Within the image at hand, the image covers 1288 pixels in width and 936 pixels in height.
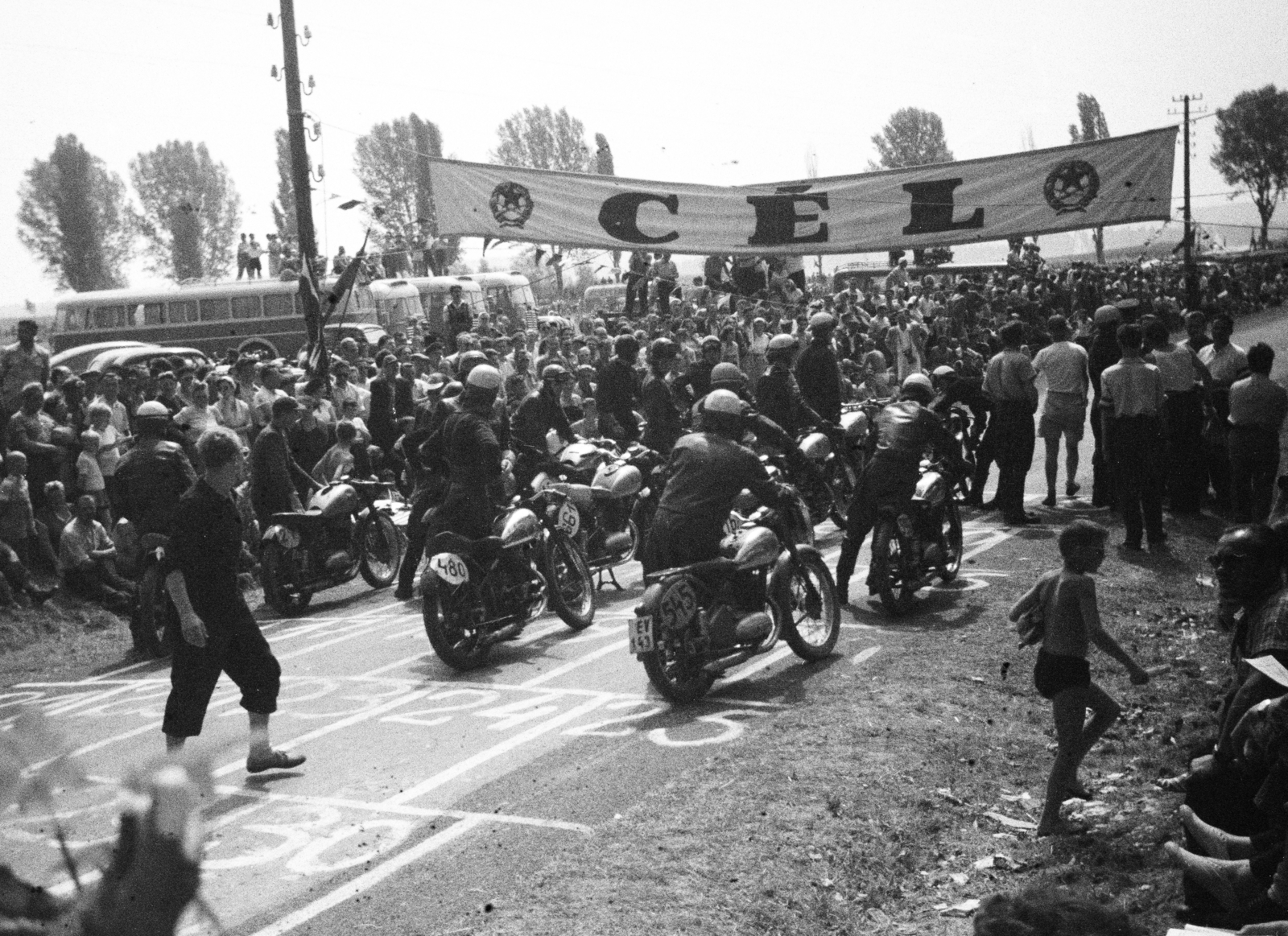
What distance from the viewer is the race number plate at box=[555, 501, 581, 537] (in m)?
11.8

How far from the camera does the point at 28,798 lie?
70.4 inches

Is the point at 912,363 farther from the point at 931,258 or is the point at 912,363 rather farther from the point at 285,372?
the point at 931,258

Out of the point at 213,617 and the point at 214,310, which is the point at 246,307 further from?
the point at 213,617

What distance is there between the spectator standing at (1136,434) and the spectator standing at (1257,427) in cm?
68

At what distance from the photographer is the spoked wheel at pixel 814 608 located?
382 inches

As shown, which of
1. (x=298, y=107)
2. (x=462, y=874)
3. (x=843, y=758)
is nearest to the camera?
(x=462, y=874)

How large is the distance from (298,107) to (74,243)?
78.9 m

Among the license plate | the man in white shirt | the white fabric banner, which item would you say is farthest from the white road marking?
the white fabric banner

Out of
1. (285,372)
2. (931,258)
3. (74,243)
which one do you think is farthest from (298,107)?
(74,243)

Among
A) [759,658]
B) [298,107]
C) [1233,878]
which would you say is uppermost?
[298,107]

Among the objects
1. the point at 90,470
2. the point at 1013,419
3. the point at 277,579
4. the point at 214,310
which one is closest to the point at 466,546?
the point at 277,579

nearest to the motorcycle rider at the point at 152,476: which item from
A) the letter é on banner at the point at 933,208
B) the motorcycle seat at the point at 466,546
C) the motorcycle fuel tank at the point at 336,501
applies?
the motorcycle fuel tank at the point at 336,501

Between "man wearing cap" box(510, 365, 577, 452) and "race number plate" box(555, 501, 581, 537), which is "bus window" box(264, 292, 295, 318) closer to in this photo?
"man wearing cap" box(510, 365, 577, 452)

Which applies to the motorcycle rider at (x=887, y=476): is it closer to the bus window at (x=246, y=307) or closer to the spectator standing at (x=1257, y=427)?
the spectator standing at (x=1257, y=427)
